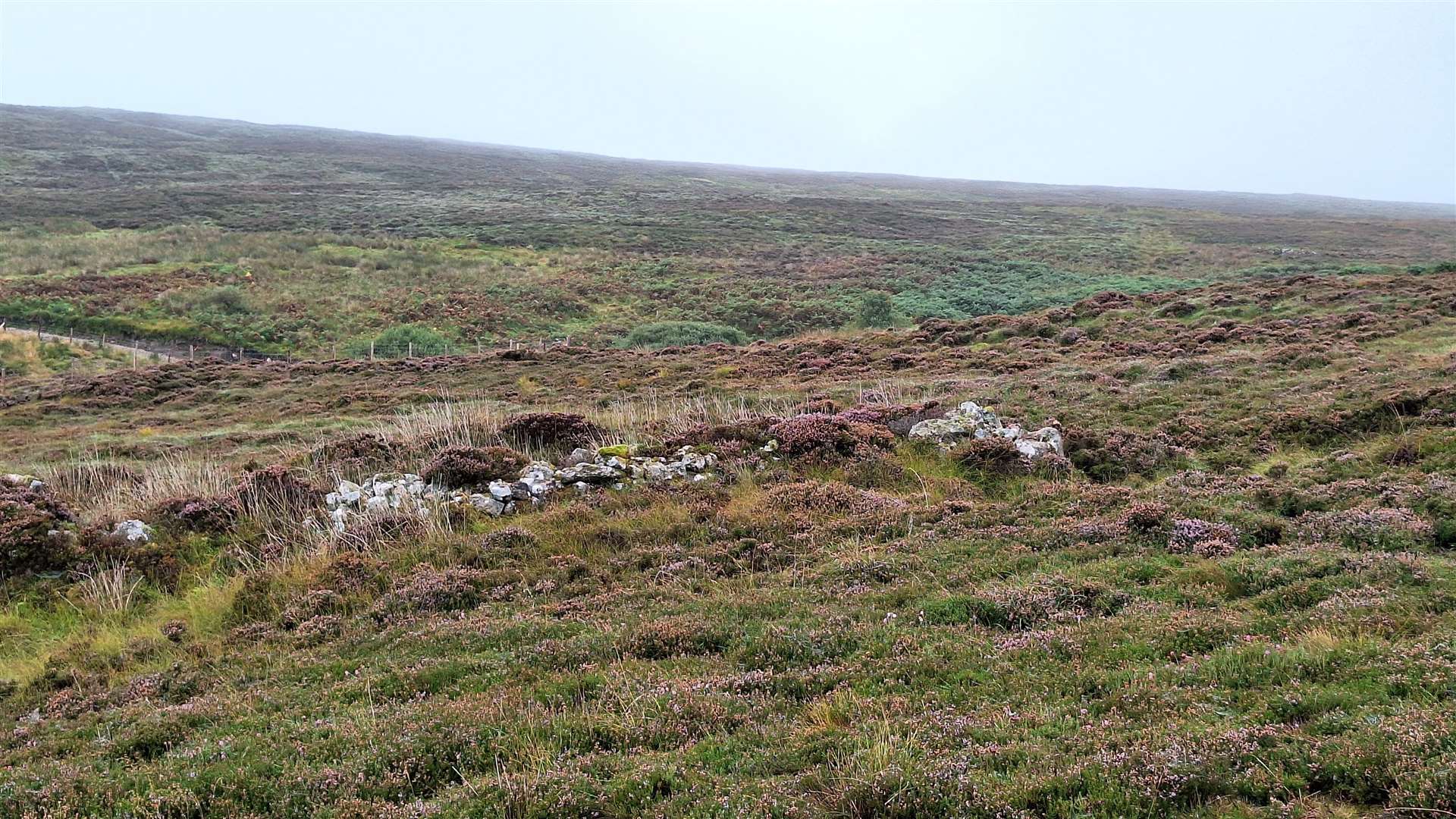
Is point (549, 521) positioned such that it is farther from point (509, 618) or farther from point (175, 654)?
point (175, 654)

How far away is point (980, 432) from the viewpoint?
13406 millimetres

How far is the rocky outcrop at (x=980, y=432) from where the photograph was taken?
12555 mm

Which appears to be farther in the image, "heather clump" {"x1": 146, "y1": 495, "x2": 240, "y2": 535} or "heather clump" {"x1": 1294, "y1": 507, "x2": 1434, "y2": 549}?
"heather clump" {"x1": 146, "y1": 495, "x2": 240, "y2": 535}

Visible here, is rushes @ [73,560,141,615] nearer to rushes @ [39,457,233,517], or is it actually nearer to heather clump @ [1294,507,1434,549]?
rushes @ [39,457,233,517]

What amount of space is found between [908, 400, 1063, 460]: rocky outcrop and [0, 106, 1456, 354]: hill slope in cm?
2834

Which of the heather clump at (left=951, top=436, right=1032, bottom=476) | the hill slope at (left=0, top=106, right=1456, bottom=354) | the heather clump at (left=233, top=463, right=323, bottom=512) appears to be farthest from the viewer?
the hill slope at (left=0, top=106, right=1456, bottom=354)

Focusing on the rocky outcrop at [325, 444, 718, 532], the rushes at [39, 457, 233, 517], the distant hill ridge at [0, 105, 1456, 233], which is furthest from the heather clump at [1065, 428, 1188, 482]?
the distant hill ridge at [0, 105, 1456, 233]

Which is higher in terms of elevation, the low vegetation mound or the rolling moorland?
the rolling moorland

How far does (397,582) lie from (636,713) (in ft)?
15.2

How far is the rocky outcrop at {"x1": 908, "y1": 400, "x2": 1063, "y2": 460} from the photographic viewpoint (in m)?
12.6

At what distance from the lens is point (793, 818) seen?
14.0 ft

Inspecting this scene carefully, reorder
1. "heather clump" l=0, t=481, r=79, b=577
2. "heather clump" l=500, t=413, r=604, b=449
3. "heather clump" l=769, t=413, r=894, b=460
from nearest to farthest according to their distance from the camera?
"heather clump" l=0, t=481, r=79, b=577 < "heather clump" l=769, t=413, r=894, b=460 < "heather clump" l=500, t=413, r=604, b=449

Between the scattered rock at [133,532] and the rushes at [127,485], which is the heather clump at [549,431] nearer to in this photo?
the rushes at [127,485]

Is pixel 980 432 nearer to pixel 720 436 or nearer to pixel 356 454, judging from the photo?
pixel 720 436
